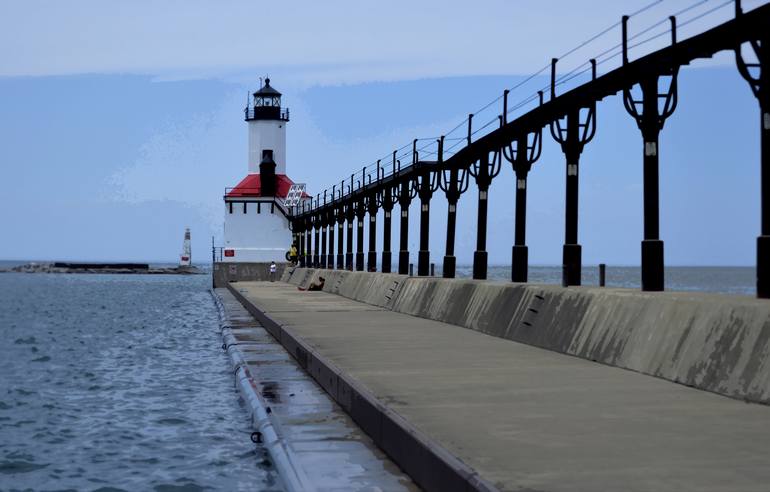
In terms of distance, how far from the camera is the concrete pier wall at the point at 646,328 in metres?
11.8

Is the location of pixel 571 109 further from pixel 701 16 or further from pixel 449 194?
pixel 449 194

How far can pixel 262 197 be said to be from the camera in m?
96.4

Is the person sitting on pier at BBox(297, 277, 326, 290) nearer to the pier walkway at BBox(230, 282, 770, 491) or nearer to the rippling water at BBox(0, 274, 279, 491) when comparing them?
the rippling water at BBox(0, 274, 279, 491)

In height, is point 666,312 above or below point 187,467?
above

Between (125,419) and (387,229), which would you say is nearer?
(125,419)

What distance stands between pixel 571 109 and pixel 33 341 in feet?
75.5

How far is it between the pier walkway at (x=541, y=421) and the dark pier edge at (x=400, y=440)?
0.02 metres

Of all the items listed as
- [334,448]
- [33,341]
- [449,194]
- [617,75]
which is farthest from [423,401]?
[33,341]

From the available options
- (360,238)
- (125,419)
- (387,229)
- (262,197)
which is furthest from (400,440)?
(262,197)

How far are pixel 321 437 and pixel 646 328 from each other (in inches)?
204

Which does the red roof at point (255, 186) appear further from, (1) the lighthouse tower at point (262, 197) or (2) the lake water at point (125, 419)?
(2) the lake water at point (125, 419)

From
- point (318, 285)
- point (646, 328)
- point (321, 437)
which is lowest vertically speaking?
point (321, 437)

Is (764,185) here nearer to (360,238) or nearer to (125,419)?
(125,419)

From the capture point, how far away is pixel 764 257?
1314 centimetres
